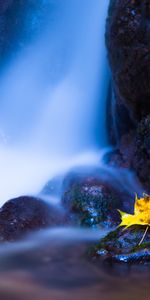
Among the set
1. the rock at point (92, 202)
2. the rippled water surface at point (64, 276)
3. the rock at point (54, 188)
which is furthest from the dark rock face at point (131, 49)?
the rippled water surface at point (64, 276)

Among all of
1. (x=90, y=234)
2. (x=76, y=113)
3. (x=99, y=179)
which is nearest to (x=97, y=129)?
(x=76, y=113)

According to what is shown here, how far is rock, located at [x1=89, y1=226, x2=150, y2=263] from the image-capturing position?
297cm

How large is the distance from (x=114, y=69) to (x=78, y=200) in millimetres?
2634

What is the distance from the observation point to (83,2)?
1252 centimetres

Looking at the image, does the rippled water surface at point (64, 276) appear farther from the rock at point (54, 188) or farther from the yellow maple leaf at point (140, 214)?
the rock at point (54, 188)

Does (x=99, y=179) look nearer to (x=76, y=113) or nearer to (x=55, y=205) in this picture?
(x=55, y=205)

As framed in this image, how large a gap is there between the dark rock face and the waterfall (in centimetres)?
235

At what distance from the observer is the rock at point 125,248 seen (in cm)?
297

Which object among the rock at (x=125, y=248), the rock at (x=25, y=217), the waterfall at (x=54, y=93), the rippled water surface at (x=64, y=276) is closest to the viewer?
the rippled water surface at (x=64, y=276)

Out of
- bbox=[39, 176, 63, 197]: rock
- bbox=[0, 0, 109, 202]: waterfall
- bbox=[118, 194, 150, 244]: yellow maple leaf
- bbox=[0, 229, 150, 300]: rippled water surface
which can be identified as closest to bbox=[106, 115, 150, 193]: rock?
bbox=[39, 176, 63, 197]: rock

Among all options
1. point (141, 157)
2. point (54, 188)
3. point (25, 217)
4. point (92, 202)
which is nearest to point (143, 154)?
point (141, 157)

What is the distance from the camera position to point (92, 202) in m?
5.52

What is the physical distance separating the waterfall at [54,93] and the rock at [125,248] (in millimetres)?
5565

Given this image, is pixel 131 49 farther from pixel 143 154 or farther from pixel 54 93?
pixel 54 93
